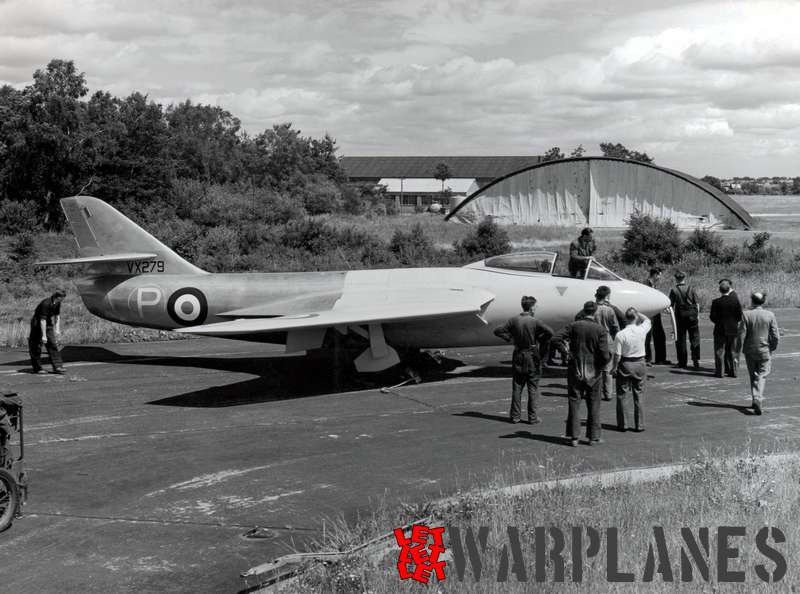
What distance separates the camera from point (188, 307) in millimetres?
16875

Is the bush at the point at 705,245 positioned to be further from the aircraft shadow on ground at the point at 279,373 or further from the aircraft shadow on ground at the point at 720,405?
the aircraft shadow on ground at the point at 720,405

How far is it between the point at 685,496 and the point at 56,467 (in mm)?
7746

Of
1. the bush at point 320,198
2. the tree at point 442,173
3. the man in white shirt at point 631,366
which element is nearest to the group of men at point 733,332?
the man in white shirt at point 631,366

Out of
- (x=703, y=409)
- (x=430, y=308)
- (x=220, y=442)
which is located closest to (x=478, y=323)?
(x=430, y=308)

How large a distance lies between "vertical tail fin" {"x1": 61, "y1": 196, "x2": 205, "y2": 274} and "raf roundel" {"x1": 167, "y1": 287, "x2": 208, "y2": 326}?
98 centimetres

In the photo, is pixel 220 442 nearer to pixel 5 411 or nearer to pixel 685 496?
pixel 5 411

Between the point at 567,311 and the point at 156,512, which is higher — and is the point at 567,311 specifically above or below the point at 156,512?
above

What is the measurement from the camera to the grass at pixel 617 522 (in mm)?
6414

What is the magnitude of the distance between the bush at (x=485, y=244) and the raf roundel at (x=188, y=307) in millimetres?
28446

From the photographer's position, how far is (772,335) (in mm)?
12406

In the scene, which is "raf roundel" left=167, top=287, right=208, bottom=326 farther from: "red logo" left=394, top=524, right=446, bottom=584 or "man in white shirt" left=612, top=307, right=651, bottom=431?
"red logo" left=394, top=524, right=446, bottom=584

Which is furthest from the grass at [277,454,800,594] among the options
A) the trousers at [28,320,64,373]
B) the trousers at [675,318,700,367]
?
the trousers at [28,320,64,373]

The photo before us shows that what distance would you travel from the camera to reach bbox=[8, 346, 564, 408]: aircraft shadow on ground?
47.4ft

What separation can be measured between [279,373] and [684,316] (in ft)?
28.0
